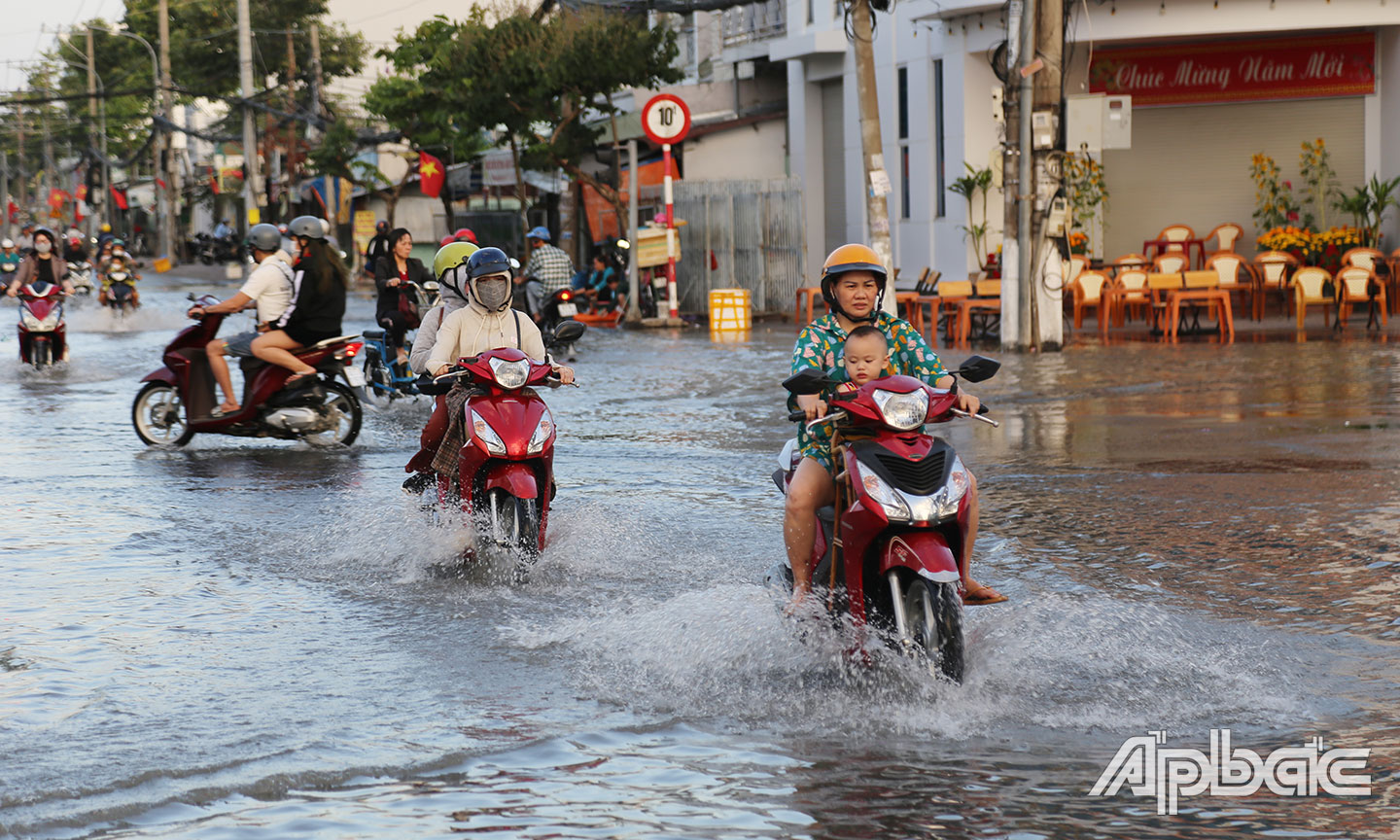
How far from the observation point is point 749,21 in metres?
34.4

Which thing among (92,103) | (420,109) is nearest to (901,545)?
(420,109)

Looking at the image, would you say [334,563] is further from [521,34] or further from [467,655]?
[521,34]

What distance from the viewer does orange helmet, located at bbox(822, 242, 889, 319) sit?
18.8ft

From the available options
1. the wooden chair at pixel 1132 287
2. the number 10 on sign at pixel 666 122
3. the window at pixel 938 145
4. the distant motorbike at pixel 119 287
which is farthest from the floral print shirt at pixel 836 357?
the distant motorbike at pixel 119 287

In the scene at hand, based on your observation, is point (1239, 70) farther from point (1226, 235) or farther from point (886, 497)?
point (886, 497)

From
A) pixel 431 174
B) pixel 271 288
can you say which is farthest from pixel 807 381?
pixel 431 174

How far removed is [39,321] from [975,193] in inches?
547

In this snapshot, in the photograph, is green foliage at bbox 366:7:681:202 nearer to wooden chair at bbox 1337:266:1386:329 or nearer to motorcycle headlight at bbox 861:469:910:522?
wooden chair at bbox 1337:266:1386:329

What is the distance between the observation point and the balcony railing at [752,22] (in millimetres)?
33366

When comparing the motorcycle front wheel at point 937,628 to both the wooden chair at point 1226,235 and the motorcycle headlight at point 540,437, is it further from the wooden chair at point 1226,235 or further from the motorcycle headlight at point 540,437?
the wooden chair at point 1226,235

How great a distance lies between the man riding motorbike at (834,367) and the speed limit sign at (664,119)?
761 inches

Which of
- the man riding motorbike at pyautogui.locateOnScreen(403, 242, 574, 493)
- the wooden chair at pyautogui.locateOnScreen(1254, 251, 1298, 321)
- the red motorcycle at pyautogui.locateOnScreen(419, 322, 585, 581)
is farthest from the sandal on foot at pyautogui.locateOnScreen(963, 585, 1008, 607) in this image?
the wooden chair at pyautogui.locateOnScreen(1254, 251, 1298, 321)

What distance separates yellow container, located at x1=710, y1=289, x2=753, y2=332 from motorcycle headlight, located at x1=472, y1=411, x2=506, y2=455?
58.5 feet

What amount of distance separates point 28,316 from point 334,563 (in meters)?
13.4
